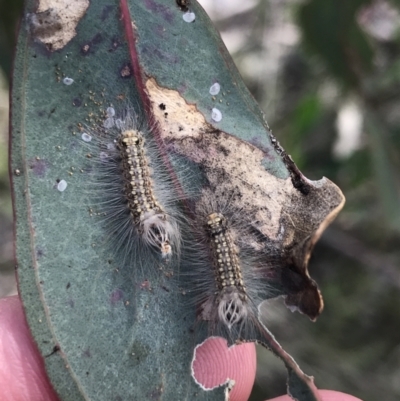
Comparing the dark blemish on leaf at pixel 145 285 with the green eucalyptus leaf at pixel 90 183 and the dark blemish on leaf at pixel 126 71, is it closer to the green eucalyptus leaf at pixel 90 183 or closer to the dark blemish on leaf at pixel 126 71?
the green eucalyptus leaf at pixel 90 183

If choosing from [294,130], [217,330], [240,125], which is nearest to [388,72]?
[294,130]

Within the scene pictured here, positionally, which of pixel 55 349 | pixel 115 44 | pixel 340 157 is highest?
pixel 115 44

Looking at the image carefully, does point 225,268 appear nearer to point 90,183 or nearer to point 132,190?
point 132,190

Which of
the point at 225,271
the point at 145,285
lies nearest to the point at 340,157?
the point at 225,271

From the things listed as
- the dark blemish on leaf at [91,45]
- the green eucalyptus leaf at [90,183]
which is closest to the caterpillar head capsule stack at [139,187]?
the green eucalyptus leaf at [90,183]

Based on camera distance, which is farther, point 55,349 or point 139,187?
point 139,187

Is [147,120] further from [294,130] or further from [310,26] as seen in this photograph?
[294,130]
